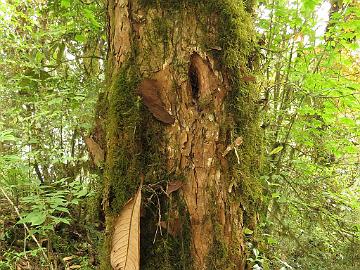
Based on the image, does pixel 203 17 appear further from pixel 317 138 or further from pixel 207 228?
pixel 317 138

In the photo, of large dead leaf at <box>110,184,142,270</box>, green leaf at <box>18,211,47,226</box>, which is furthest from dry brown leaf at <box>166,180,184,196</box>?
green leaf at <box>18,211,47,226</box>

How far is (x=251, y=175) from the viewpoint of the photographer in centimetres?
156

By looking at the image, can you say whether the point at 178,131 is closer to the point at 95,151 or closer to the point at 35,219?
the point at 95,151

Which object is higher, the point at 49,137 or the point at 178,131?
the point at 178,131

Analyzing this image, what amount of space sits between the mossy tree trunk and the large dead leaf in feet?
0.22

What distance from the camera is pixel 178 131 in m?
1.37

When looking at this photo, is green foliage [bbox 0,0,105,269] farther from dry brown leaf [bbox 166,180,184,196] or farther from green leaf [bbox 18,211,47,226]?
dry brown leaf [bbox 166,180,184,196]

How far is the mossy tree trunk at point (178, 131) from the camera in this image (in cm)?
137

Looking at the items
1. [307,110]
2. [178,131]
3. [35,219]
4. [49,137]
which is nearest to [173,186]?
[178,131]

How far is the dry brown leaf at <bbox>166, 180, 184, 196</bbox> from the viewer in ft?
4.41

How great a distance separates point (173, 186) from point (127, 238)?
0.89ft

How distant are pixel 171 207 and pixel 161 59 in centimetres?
61

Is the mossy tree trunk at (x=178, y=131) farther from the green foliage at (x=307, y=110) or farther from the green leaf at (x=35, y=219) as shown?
the green foliage at (x=307, y=110)

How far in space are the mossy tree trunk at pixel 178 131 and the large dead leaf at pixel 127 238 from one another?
0.07m
